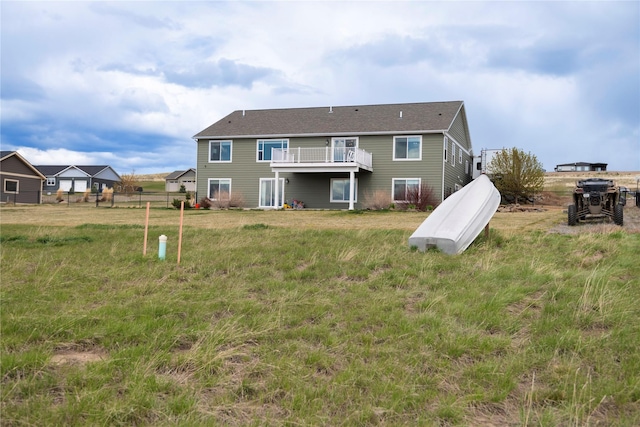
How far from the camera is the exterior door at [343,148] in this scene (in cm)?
2955

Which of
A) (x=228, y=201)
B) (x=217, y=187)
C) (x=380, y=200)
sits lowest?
(x=228, y=201)

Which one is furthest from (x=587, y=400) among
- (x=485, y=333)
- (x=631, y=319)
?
(x=631, y=319)

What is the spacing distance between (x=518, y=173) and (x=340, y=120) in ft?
39.9

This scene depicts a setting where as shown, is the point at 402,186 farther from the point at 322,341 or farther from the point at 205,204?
the point at 322,341

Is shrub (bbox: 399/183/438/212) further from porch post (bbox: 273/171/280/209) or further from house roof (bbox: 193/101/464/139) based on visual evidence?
porch post (bbox: 273/171/280/209)

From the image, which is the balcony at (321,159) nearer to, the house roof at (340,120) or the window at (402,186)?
the house roof at (340,120)

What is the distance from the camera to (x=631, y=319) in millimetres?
5680

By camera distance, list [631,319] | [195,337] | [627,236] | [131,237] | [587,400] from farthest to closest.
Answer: [131,237] → [627,236] → [631,319] → [195,337] → [587,400]

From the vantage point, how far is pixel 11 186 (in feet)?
143

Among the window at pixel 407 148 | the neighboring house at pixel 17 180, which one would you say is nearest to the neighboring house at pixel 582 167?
the window at pixel 407 148

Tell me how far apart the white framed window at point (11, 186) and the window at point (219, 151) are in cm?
1964

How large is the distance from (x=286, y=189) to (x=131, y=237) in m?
20.5

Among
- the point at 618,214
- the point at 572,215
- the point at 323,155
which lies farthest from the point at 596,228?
the point at 323,155

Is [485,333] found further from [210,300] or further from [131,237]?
[131,237]
